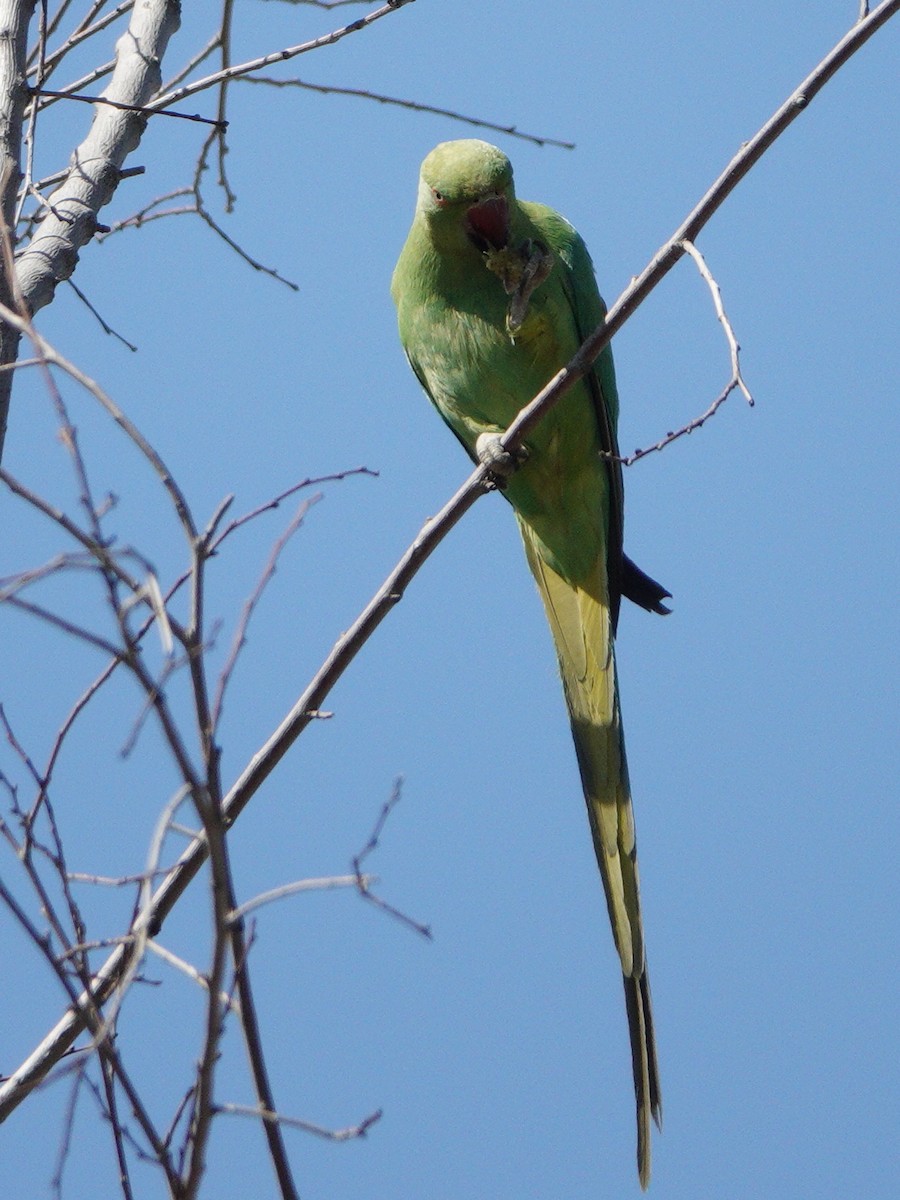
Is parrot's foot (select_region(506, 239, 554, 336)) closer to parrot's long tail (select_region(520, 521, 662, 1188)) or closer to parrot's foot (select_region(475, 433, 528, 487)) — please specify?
parrot's foot (select_region(475, 433, 528, 487))

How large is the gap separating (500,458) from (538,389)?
1.12 feet

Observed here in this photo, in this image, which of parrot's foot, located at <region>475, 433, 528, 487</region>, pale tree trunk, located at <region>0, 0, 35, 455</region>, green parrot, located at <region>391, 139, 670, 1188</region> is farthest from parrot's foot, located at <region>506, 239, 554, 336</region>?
pale tree trunk, located at <region>0, 0, 35, 455</region>

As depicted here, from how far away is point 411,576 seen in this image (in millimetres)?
2410

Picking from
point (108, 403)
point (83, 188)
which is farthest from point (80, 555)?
point (83, 188)

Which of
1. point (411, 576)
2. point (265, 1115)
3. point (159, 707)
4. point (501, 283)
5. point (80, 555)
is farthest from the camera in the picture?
point (501, 283)

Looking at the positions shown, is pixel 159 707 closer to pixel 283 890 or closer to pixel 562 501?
pixel 283 890

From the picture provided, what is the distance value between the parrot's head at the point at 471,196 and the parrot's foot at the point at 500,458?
56 centimetres

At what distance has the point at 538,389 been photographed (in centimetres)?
362

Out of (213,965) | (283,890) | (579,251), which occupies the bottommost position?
(213,965)

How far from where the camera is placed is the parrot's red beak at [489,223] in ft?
11.6

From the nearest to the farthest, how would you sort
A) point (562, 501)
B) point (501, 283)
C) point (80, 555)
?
1. point (80, 555)
2. point (501, 283)
3. point (562, 501)

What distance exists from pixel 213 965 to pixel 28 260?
1620mm

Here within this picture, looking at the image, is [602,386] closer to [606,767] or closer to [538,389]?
[538,389]

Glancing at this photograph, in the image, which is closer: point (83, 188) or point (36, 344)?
point (36, 344)
